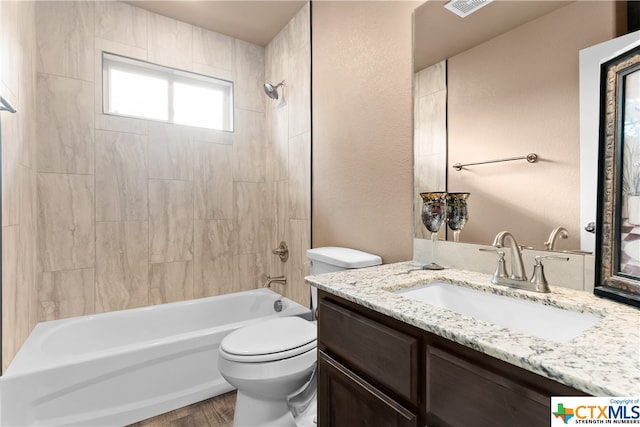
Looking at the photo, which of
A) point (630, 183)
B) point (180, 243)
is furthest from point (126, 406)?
point (630, 183)

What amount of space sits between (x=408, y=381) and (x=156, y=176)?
235cm

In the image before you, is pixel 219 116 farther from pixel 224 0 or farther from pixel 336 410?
pixel 336 410

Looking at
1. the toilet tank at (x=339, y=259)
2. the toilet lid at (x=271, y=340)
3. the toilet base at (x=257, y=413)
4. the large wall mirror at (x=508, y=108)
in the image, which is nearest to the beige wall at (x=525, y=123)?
the large wall mirror at (x=508, y=108)

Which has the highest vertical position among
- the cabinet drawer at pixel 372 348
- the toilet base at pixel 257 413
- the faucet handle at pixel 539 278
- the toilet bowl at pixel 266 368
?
the faucet handle at pixel 539 278

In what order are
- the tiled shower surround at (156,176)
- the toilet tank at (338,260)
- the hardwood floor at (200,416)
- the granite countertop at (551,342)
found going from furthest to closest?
the tiled shower surround at (156,176)
the hardwood floor at (200,416)
the toilet tank at (338,260)
the granite countertop at (551,342)

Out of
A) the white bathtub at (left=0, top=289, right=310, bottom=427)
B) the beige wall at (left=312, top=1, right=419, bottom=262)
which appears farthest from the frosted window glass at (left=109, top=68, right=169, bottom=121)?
the white bathtub at (left=0, top=289, right=310, bottom=427)

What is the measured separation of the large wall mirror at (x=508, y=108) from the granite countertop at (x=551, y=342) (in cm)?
22

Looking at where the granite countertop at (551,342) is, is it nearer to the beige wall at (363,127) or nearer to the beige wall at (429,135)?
the beige wall at (429,135)

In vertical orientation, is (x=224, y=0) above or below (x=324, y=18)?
above

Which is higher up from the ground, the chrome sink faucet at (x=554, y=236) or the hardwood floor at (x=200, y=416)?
the chrome sink faucet at (x=554, y=236)

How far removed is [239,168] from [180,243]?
815 mm

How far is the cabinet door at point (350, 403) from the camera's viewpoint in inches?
31.2

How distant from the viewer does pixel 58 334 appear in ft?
6.48

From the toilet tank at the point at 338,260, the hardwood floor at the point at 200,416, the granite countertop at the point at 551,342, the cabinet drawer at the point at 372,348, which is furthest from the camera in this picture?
the hardwood floor at the point at 200,416
